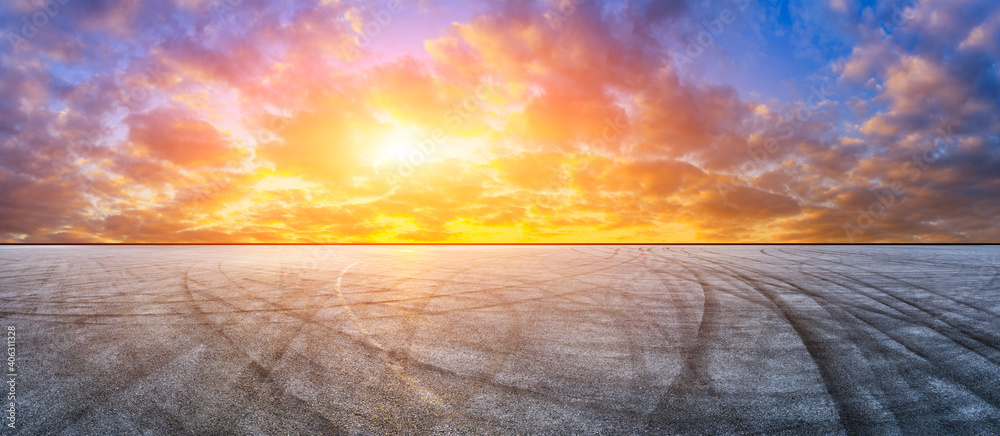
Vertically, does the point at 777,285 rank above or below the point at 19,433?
above

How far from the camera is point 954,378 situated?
5453 mm

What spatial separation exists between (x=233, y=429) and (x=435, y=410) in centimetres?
207

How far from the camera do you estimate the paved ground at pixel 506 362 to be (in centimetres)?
427

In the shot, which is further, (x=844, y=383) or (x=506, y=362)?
(x=506, y=362)

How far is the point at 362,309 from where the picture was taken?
978 cm

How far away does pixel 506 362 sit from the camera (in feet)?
19.7

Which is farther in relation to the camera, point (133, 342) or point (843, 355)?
point (133, 342)

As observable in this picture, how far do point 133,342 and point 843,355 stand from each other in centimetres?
1224

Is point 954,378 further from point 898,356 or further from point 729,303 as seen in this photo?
point 729,303

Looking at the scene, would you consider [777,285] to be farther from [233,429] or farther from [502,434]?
[233,429]

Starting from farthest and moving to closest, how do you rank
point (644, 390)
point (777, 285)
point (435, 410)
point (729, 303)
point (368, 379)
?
1. point (777, 285)
2. point (729, 303)
3. point (368, 379)
4. point (644, 390)
5. point (435, 410)

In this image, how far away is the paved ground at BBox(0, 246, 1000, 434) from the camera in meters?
4.27

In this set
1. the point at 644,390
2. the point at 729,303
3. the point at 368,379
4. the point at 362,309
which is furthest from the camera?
the point at 729,303

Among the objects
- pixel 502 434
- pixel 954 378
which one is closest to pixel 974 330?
pixel 954 378
